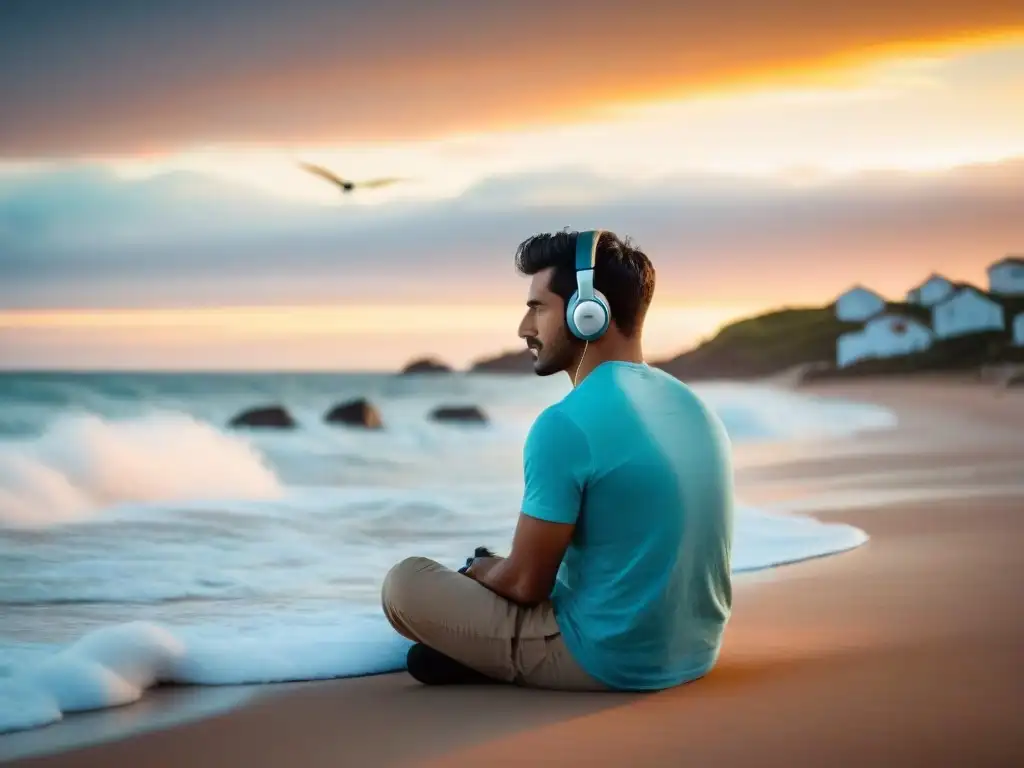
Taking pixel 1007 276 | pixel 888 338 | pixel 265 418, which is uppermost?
pixel 1007 276

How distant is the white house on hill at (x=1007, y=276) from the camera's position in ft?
51.6

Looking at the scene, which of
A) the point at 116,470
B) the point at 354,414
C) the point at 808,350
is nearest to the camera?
the point at 116,470

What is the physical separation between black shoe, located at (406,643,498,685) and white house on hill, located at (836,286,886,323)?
1526 cm

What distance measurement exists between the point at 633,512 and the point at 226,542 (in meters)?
3.08

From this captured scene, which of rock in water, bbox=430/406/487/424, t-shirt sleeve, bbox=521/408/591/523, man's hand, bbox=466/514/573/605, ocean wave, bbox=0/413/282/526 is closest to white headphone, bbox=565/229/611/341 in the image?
t-shirt sleeve, bbox=521/408/591/523

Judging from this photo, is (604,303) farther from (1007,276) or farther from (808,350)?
(808,350)

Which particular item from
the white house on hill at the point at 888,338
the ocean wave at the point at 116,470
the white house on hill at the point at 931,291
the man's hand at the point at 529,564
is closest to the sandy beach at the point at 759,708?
the man's hand at the point at 529,564

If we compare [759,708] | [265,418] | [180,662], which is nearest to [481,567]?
[759,708]

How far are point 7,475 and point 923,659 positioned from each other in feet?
18.7

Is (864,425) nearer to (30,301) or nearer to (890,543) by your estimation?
(890,543)

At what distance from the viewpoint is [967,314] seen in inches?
712

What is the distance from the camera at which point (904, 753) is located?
83.0 inches

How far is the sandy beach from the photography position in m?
2.16

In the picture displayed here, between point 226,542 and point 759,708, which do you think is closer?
point 759,708
